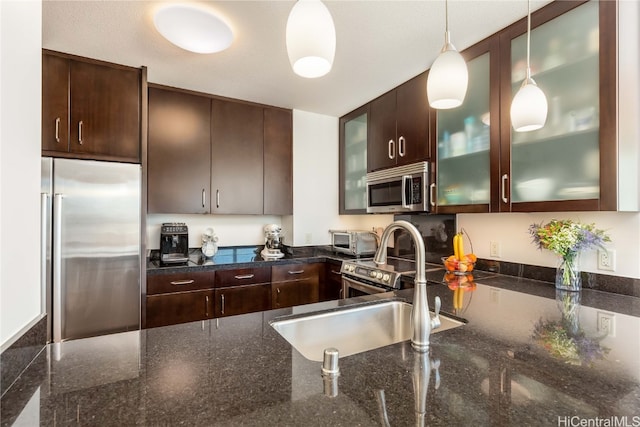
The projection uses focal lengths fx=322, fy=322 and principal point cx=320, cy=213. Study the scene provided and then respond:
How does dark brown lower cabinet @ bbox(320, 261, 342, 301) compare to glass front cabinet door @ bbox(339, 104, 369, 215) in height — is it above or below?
below

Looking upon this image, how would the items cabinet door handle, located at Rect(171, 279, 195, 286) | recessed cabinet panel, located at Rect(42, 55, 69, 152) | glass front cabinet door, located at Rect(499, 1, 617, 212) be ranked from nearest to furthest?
glass front cabinet door, located at Rect(499, 1, 617, 212), recessed cabinet panel, located at Rect(42, 55, 69, 152), cabinet door handle, located at Rect(171, 279, 195, 286)

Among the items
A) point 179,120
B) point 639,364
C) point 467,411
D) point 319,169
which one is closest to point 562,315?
point 639,364

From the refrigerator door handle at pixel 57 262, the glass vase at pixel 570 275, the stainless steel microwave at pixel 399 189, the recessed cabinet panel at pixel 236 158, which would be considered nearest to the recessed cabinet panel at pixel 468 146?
the stainless steel microwave at pixel 399 189

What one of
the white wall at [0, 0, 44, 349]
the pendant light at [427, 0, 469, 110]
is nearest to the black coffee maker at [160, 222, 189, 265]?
the white wall at [0, 0, 44, 349]

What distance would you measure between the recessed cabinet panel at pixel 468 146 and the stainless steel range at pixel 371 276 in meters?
0.56

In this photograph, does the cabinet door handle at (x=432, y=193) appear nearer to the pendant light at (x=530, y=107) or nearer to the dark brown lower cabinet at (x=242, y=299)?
the pendant light at (x=530, y=107)

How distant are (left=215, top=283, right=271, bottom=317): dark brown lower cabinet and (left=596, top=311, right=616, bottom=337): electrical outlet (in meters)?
2.10

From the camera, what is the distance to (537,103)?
1.16 m

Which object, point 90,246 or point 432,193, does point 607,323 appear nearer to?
point 432,193

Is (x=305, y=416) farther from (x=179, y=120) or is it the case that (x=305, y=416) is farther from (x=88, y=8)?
(x=179, y=120)

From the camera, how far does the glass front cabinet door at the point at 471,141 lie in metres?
1.85

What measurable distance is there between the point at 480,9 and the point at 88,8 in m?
2.00

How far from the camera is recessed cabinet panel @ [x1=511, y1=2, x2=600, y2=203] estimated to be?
4.70 ft

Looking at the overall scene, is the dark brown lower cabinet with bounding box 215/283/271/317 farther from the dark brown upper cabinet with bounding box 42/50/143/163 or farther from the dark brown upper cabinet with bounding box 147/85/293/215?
the dark brown upper cabinet with bounding box 42/50/143/163
